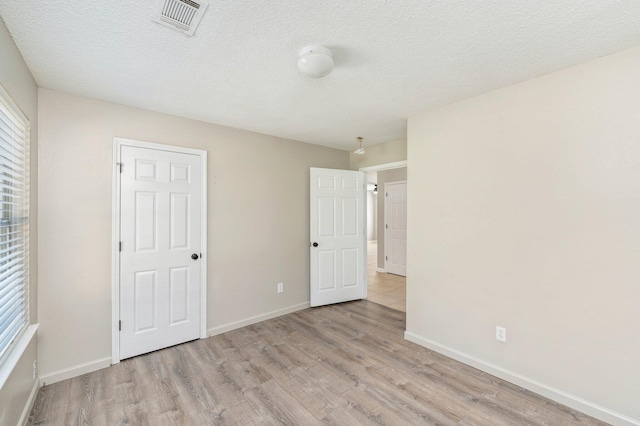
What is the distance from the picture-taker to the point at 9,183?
5.74 feet

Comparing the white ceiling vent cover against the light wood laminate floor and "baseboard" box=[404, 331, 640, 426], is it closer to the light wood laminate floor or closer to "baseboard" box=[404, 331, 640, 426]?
the light wood laminate floor

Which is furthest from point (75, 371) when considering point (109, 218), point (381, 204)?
point (381, 204)

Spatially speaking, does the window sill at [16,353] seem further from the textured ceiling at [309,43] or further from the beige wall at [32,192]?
the textured ceiling at [309,43]

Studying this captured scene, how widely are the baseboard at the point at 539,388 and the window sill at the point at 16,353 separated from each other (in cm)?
308

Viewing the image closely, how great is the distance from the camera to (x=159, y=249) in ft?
9.12

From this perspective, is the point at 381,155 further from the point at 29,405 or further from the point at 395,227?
the point at 29,405

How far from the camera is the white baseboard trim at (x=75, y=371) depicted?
2.21m

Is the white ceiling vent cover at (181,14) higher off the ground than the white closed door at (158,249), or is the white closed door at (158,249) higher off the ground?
the white ceiling vent cover at (181,14)

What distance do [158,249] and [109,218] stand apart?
0.50 meters

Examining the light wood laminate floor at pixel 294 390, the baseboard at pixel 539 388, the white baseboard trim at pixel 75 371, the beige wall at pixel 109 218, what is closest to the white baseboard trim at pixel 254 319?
the beige wall at pixel 109 218

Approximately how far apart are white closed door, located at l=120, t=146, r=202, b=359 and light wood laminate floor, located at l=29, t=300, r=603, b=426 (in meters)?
0.24

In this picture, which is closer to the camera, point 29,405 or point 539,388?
point 29,405

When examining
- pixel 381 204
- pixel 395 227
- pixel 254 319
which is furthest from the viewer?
pixel 381 204

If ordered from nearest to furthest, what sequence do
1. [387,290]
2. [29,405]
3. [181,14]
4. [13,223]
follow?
1. [181,14]
2. [13,223]
3. [29,405]
4. [387,290]
